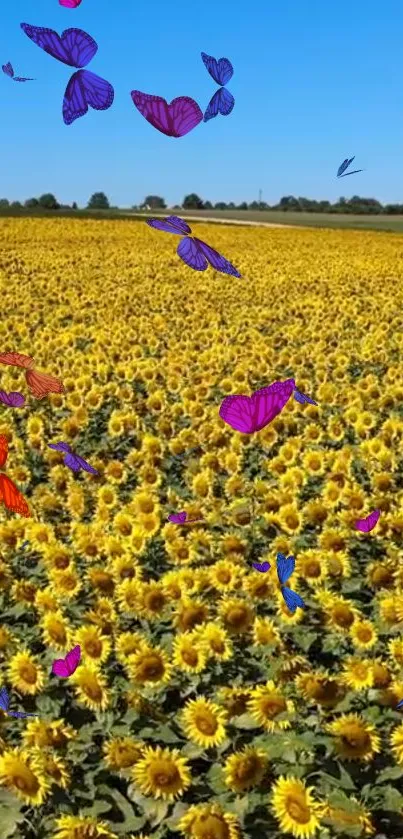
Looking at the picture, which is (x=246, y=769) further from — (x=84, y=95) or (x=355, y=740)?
(x=84, y=95)

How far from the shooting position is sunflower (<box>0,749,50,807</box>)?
8.27ft

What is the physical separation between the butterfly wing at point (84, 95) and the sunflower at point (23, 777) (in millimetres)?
2030

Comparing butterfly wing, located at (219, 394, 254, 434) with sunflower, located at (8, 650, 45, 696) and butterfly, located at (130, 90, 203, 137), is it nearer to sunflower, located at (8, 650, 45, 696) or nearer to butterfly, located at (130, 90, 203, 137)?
butterfly, located at (130, 90, 203, 137)

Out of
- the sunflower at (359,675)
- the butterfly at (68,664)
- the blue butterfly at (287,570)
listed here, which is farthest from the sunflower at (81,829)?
the sunflower at (359,675)

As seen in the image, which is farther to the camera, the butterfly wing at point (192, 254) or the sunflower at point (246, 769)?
the sunflower at point (246, 769)

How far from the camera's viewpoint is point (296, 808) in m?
2.40

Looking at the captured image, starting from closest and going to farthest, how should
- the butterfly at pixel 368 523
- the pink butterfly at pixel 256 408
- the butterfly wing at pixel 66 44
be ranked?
the butterfly wing at pixel 66 44 < the pink butterfly at pixel 256 408 < the butterfly at pixel 368 523

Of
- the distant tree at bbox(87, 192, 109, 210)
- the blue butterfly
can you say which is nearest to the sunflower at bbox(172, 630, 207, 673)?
the blue butterfly

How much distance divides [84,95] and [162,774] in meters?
2.06

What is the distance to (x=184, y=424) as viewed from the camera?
7.21 m

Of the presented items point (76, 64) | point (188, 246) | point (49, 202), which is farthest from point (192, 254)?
point (49, 202)

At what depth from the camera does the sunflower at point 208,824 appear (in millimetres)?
2340

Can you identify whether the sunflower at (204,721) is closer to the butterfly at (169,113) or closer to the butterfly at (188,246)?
the butterfly at (188,246)

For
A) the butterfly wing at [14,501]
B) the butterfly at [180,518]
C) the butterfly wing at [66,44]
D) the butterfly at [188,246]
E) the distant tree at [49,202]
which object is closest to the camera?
the butterfly wing at [66,44]
